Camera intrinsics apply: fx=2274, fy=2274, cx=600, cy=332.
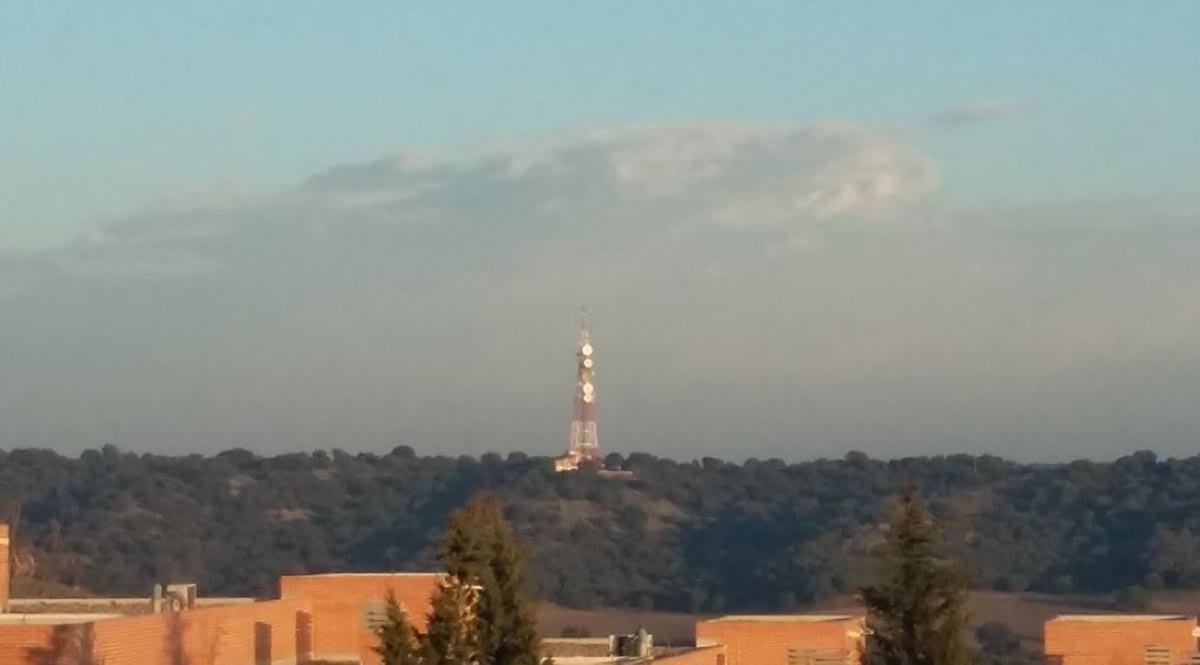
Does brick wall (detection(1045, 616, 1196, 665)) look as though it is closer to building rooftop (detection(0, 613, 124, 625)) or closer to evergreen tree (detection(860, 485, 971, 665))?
evergreen tree (detection(860, 485, 971, 665))

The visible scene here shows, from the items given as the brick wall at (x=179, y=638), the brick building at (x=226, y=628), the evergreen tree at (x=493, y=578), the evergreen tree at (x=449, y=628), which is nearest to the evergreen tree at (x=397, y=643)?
the evergreen tree at (x=449, y=628)

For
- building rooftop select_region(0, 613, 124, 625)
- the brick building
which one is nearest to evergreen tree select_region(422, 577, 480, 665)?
the brick building

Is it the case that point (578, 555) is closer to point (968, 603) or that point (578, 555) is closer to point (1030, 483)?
point (1030, 483)

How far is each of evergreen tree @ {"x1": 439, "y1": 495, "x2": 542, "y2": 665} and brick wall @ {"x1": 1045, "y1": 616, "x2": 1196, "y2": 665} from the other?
18.7 meters

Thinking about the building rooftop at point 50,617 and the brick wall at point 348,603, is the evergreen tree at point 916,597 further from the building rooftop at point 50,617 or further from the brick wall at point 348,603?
the brick wall at point 348,603

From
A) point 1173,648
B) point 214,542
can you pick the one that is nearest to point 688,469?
point 214,542

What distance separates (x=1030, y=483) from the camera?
384ft

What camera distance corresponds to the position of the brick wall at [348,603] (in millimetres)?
43281

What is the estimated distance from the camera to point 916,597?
28562 mm

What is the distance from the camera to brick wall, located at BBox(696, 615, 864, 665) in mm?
43000

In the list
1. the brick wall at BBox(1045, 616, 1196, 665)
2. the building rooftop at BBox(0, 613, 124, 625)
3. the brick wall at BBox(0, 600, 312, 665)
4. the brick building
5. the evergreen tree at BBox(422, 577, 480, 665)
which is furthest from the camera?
the brick wall at BBox(1045, 616, 1196, 665)

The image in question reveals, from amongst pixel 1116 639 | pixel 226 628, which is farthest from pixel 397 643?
pixel 1116 639

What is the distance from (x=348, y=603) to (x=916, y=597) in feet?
58.2

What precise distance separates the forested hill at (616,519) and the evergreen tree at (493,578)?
5564 centimetres
